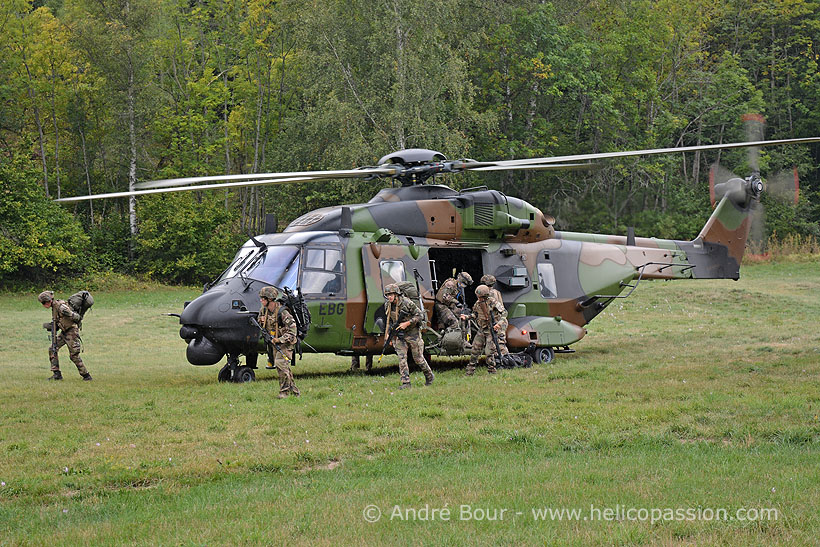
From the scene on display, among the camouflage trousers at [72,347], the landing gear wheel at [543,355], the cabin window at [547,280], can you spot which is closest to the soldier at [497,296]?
the landing gear wheel at [543,355]

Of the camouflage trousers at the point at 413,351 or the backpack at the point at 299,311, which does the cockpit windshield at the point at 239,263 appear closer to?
the backpack at the point at 299,311

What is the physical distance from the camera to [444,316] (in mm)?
15641

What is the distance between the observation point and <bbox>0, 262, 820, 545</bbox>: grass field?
6316 millimetres

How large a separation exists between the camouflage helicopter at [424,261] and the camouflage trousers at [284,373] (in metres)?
1.46

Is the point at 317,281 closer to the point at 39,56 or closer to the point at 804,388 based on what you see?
the point at 804,388

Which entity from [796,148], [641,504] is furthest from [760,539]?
[796,148]

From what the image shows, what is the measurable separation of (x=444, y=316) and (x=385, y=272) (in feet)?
4.51

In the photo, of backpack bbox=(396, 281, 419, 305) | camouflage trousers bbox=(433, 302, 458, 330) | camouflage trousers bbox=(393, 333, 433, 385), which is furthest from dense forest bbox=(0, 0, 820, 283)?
camouflage trousers bbox=(393, 333, 433, 385)

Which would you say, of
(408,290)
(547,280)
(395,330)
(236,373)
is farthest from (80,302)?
(547,280)

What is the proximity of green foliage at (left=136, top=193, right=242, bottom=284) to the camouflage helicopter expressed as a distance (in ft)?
71.9

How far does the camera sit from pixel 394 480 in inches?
305

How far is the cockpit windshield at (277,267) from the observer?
46.1 ft

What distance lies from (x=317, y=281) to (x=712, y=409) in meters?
6.44

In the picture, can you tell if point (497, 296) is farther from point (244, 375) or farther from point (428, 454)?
point (428, 454)
